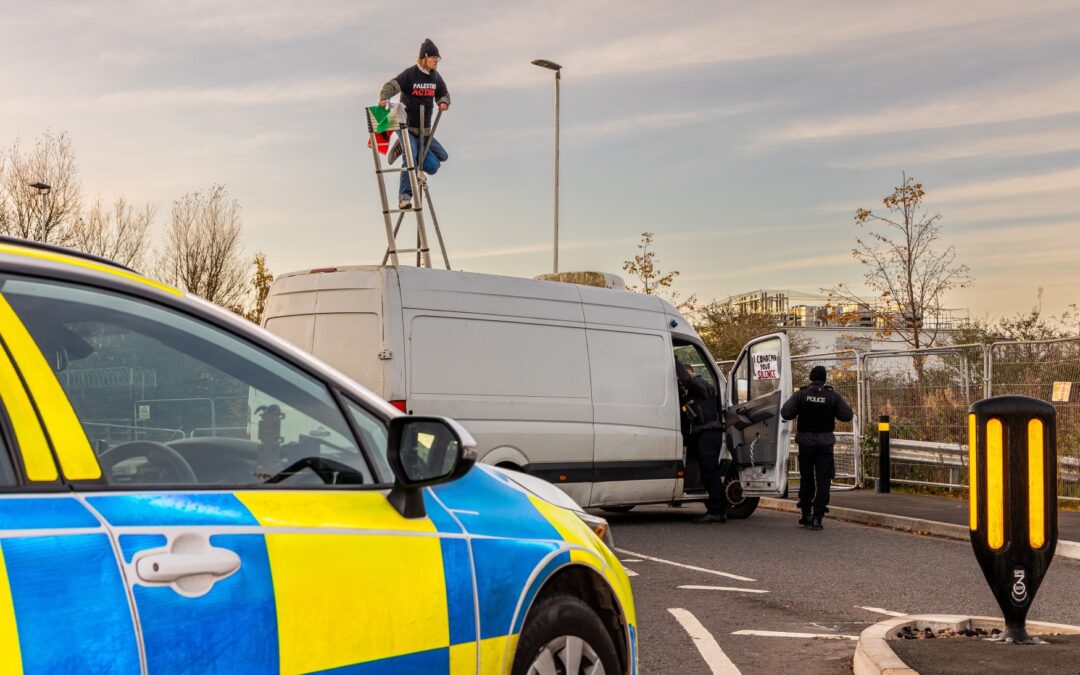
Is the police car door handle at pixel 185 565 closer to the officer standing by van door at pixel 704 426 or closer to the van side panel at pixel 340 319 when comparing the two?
the van side panel at pixel 340 319

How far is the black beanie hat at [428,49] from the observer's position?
1313cm

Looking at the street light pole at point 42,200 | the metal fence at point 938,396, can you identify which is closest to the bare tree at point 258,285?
the street light pole at point 42,200

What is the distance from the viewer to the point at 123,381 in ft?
8.96

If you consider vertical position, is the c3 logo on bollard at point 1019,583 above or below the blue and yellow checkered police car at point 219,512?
below

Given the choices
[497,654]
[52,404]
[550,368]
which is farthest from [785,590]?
[52,404]

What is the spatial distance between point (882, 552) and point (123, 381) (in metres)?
10.00

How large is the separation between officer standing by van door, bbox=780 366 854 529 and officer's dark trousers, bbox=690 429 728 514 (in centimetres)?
81

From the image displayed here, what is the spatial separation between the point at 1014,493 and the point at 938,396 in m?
12.1

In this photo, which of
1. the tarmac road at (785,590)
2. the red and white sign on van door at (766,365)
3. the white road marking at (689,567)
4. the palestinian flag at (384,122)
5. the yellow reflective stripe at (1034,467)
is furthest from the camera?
the red and white sign on van door at (766,365)

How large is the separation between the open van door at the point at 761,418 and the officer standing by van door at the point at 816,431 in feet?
0.57

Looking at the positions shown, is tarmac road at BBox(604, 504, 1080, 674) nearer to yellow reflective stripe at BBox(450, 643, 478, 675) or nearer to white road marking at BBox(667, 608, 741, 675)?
white road marking at BBox(667, 608, 741, 675)

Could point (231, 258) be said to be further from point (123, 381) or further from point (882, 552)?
point (123, 381)

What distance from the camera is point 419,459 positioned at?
332cm

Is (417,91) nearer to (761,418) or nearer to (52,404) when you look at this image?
(761,418)
